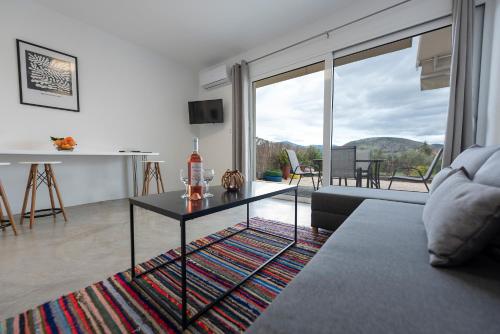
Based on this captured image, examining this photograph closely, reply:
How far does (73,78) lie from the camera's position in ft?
9.82

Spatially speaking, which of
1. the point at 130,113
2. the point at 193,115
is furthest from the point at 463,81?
the point at 130,113

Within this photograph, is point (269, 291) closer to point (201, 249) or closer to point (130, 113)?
point (201, 249)

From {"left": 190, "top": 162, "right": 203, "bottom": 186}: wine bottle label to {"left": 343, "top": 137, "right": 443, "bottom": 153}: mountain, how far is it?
2548 millimetres

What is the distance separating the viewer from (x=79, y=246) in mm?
1729

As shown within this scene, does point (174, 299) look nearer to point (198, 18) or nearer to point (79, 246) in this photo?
point (79, 246)

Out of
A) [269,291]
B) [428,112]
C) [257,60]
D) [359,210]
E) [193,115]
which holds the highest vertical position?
[257,60]

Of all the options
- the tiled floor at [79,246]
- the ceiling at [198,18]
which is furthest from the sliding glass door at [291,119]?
the tiled floor at [79,246]

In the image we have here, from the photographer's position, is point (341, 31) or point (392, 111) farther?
point (392, 111)

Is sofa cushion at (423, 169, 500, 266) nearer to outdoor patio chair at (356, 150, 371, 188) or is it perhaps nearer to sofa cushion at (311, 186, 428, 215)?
sofa cushion at (311, 186, 428, 215)

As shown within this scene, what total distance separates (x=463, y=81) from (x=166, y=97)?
4.20 metres

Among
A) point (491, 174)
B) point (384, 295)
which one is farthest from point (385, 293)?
point (491, 174)

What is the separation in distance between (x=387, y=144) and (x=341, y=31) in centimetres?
161

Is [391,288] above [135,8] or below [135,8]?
below

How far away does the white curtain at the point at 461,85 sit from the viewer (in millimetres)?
A: 1989
